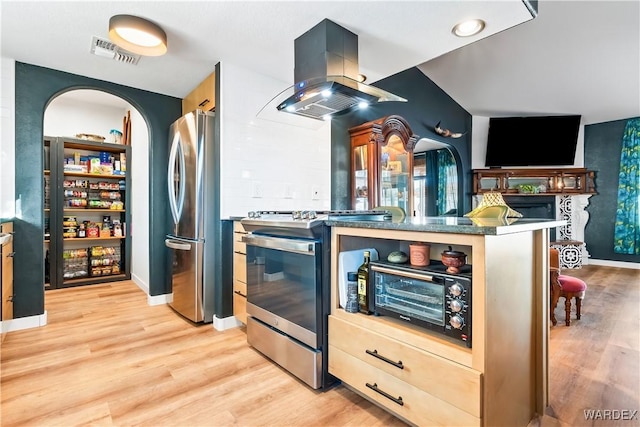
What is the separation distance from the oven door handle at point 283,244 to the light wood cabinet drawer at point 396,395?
50 cm

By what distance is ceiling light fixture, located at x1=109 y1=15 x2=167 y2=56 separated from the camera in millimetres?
2008

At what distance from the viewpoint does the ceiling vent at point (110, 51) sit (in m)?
2.35

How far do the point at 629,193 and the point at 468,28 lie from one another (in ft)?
19.1

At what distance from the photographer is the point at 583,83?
446 cm

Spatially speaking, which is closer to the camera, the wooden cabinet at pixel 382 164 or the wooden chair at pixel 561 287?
the wooden chair at pixel 561 287

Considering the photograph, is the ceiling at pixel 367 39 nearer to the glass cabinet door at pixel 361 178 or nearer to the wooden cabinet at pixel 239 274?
the glass cabinet door at pixel 361 178

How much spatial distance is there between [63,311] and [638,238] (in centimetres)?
855

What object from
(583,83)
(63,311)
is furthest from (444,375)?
(583,83)

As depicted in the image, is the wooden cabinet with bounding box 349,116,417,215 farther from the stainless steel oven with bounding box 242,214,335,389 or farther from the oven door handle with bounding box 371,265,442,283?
the oven door handle with bounding box 371,265,442,283

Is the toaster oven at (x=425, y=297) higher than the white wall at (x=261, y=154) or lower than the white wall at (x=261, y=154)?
lower

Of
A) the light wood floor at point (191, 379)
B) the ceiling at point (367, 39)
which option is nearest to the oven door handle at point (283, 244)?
the light wood floor at point (191, 379)

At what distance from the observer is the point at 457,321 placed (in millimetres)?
1199

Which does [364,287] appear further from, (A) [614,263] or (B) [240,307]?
(A) [614,263]

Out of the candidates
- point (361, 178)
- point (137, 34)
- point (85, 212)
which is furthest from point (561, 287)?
point (85, 212)
